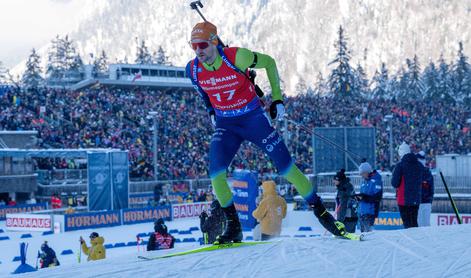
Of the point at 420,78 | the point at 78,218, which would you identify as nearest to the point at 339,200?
the point at 78,218

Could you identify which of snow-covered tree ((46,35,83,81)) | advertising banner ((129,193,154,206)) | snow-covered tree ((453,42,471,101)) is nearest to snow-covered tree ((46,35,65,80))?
snow-covered tree ((46,35,83,81))

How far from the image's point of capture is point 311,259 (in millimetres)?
5805

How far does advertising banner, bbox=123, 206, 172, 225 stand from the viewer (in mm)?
28375

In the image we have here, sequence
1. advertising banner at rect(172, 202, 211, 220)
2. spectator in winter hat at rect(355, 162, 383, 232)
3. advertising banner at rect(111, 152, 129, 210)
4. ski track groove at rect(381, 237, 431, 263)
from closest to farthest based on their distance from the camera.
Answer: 1. ski track groove at rect(381, 237, 431, 263)
2. spectator in winter hat at rect(355, 162, 383, 232)
3. advertising banner at rect(111, 152, 129, 210)
4. advertising banner at rect(172, 202, 211, 220)

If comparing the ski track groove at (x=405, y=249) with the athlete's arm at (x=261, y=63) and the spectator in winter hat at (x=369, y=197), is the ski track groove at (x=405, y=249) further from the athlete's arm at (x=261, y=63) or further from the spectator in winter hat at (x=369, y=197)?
the spectator in winter hat at (x=369, y=197)

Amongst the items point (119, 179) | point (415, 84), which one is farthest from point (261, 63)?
point (415, 84)

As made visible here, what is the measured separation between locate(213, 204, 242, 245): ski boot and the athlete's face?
1505mm

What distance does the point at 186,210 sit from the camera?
3002 cm

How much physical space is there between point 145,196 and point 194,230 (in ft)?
33.0

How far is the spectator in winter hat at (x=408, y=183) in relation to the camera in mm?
10555

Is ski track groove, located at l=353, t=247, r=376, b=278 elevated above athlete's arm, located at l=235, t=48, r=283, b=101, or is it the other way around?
athlete's arm, located at l=235, t=48, r=283, b=101

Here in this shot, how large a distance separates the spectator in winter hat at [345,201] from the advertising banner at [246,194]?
388 inches

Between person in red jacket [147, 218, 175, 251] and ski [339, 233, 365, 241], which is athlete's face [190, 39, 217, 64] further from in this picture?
person in red jacket [147, 218, 175, 251]

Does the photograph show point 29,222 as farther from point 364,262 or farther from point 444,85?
point 444,85
